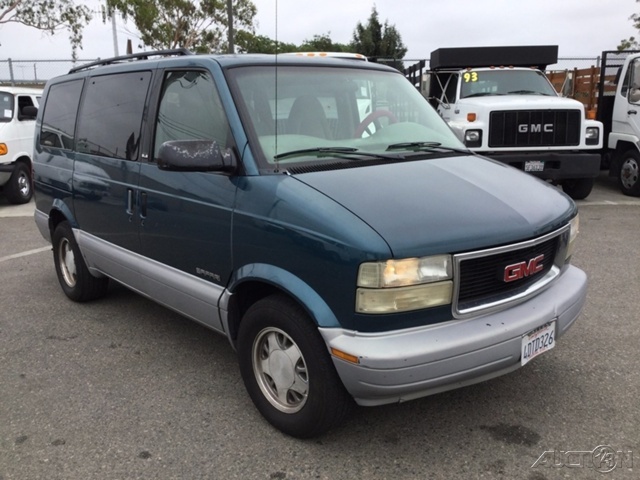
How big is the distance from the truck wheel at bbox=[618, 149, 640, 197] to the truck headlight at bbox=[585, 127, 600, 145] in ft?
4.21

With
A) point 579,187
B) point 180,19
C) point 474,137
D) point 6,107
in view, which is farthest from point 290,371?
point 180,19

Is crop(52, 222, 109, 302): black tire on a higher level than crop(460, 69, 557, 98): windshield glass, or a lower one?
lower

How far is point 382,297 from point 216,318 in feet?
3.83

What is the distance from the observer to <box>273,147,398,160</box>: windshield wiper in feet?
10.3

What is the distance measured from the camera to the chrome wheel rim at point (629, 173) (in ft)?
32.4

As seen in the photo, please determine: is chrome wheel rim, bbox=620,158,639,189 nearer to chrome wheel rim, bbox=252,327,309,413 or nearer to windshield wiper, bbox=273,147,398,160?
windshield wiper, bbox=273,147,398,160

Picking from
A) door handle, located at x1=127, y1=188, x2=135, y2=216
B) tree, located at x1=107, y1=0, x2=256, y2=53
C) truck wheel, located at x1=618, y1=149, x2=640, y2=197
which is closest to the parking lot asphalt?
door handle, located at x1=127, y1=188, x2=135, y2=216

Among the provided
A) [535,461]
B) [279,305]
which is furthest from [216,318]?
[535,461]

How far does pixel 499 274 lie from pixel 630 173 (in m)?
8.60

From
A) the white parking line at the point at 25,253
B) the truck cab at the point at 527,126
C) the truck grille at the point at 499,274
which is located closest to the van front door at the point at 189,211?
the truck grille at the point at 499,274

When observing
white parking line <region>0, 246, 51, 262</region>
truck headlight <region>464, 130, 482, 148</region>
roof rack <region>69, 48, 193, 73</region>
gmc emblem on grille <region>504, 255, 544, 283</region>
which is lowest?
white parking line <region>0, 246, 51, 262</region>

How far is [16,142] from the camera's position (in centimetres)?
1010

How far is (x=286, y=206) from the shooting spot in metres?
2.77

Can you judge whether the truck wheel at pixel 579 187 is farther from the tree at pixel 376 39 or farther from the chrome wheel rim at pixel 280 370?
the tree at pixel 376 39
